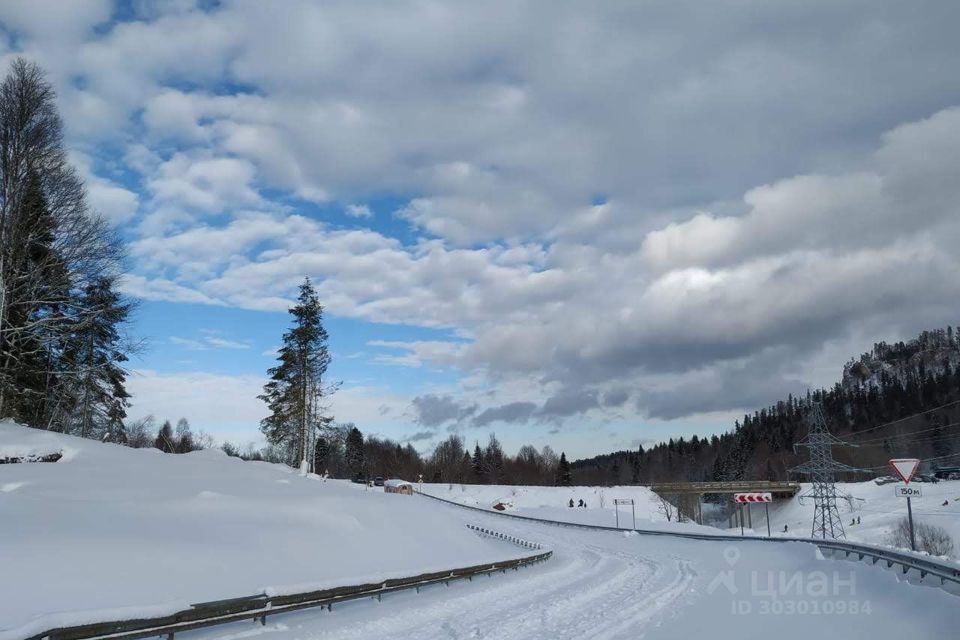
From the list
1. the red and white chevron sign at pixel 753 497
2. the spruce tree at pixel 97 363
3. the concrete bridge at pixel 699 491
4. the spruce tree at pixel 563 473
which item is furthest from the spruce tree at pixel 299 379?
the spruce tree at pixel 563 473

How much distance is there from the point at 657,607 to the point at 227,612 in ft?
32.9

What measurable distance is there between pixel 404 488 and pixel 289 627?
68.4 m

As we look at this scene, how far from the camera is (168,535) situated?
53.8 ft

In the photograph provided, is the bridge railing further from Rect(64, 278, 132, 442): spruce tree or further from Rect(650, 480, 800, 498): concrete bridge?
Rect(64, 278, 132, 442): spruce tree

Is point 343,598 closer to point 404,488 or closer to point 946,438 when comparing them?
point 404,488

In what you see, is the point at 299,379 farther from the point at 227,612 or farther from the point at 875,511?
the point at 875,511

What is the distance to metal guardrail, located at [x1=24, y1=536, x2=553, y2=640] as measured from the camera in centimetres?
1015

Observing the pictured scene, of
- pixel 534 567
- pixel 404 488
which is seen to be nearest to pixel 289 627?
pixel 534 567

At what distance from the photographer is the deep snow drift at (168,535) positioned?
12383mm

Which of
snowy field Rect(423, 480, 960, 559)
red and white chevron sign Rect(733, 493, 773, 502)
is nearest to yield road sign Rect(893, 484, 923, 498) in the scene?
red and white chevron sign Rect(733, 493, 773, 502)

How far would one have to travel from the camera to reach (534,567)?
27062 mm

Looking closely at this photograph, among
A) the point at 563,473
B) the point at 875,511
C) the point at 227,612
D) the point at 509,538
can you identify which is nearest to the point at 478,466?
the point at 563,473

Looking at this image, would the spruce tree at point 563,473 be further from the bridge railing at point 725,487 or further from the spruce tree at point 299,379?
the spruce tree at point 299,379

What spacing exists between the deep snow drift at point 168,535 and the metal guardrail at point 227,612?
18 centimetres
